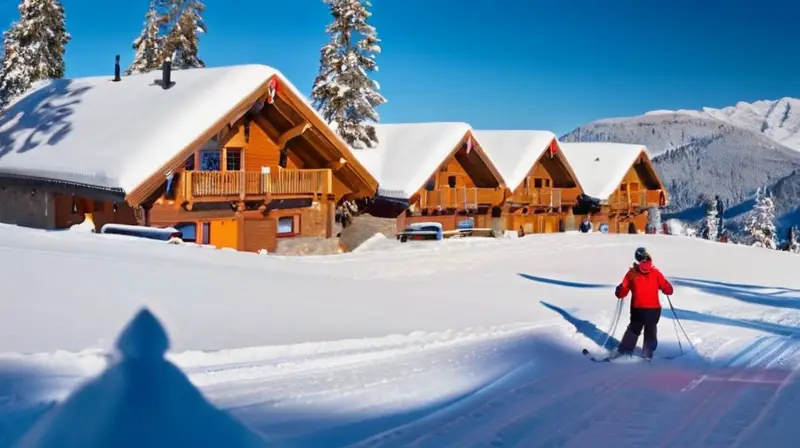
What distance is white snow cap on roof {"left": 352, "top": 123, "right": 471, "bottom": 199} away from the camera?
109ft

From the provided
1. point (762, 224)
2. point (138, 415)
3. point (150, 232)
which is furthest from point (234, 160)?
point (762, 224)

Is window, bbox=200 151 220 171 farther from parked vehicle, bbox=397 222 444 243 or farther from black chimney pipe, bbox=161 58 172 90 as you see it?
parked vehicle, bbox=397 222 444 243

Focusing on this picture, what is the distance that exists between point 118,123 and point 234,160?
13.9ft

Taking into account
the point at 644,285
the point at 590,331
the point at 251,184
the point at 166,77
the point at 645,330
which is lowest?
the point at 590,331

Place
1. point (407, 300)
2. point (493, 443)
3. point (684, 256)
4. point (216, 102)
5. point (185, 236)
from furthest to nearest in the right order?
1. point (684, 256)
2. point (185, 236)
3. point (216, 102)
4. point (407, 300)
5. point (493, 443)

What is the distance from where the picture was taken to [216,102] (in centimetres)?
2270

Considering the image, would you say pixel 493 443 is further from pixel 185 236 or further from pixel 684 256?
pixel 684 256

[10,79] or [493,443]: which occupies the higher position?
[10,79]

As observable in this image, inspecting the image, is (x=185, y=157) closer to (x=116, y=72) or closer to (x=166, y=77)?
(x=166, y=77)

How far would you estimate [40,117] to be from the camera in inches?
1052

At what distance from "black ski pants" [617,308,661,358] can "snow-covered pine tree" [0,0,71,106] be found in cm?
3594

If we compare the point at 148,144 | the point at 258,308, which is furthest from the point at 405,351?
the point at 148,144

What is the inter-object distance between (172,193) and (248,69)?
4846 millimetres

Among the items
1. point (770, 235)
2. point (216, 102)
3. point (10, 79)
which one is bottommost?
point (770, 235)
